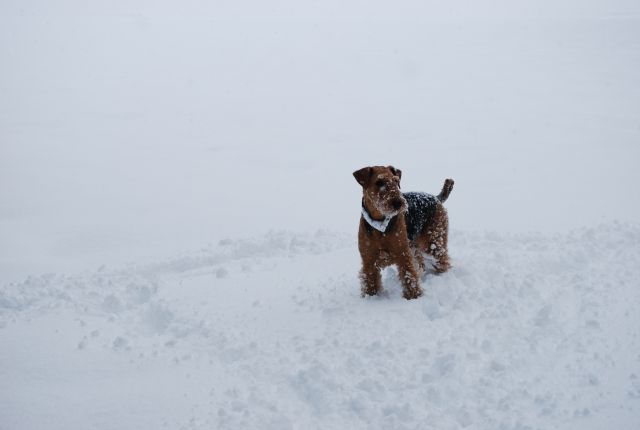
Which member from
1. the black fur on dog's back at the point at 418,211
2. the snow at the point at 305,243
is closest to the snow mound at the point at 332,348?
the snow at the point at 305,243

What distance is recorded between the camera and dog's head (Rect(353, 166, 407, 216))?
3973 mm

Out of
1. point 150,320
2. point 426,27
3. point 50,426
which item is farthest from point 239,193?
point 426,27

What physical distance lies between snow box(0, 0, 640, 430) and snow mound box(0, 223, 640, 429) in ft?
0.07

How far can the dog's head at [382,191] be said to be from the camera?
397cm

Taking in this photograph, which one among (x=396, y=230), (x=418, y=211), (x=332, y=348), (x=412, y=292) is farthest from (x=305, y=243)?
(x=332, y=348)

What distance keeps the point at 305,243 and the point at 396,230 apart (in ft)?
8.02

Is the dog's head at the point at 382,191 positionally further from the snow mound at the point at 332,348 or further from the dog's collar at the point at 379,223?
the snow mound at the point at 332,348

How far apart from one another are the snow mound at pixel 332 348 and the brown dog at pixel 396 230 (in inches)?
8.4

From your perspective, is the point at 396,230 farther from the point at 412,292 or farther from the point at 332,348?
the point at 332,348

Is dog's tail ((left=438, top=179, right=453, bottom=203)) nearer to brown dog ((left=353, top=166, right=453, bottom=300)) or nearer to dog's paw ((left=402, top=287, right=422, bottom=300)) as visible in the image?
brown dog ((left=353, top=166, right=453, bottom=300))

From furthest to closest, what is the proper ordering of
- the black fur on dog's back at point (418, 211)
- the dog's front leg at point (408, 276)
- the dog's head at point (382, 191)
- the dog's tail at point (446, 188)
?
1. the dog's tail at point (446, 188)
2. the black fur on dog's back at point (418, 211)
3. the dog's front leg at point (408, 276)
4. the dog's head at point (382, 191)

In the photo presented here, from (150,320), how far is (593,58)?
22767 millimetres

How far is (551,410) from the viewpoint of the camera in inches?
120

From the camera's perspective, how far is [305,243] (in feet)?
21.5
